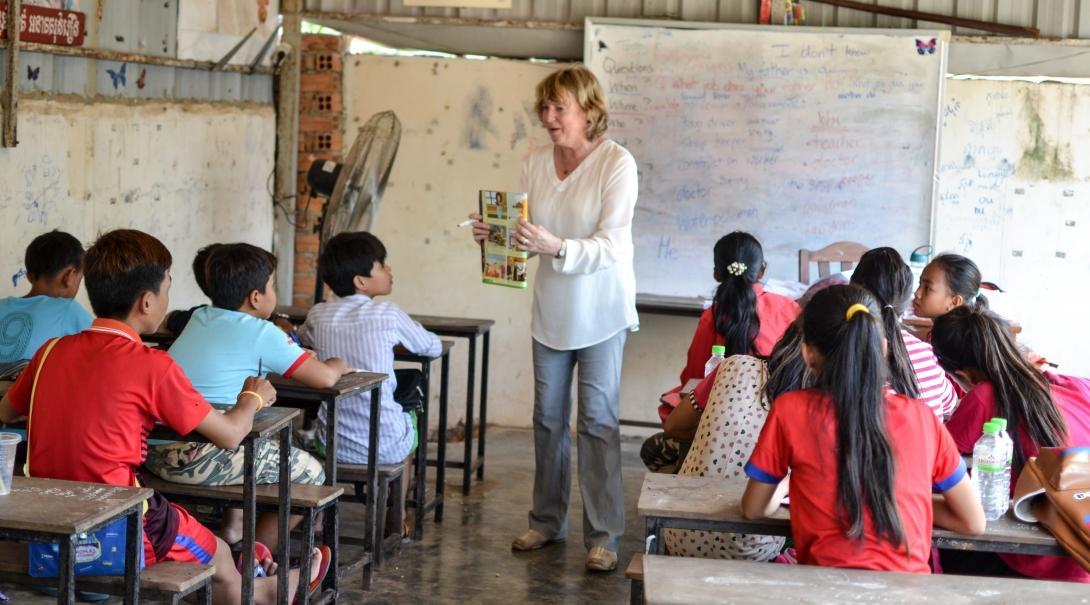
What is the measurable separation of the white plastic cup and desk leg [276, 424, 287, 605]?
84cm

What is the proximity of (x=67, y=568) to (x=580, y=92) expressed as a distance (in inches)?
98.6

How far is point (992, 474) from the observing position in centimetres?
300

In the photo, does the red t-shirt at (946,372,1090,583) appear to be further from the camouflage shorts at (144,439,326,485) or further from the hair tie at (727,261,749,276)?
the camouflage shorts at (144,439,326,485)

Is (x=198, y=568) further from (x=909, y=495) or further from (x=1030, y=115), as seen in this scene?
(x=1030, y=115)

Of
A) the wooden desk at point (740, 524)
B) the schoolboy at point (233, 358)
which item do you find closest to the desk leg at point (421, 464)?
the schoolboy at point (233, 358)

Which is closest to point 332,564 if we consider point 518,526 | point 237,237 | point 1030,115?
point 518,526

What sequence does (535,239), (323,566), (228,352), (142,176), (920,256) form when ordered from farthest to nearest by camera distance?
(920,256) → (142,176) → (535,239) → (323,566) → (228,352)

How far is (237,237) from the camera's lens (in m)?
6.47

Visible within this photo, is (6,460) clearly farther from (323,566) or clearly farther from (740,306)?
(740,306)

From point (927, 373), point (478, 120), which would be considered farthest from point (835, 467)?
point (478, 120)

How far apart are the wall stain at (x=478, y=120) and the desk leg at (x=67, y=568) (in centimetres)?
466

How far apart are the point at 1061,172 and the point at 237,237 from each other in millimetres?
4145

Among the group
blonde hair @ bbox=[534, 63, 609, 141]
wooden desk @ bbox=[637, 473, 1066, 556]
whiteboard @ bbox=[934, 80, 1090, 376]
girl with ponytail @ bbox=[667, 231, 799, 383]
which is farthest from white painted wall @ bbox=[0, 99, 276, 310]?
whiteboard @ bbox=[934, 80, 1090, 376]

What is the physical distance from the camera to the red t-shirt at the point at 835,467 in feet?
8.65
